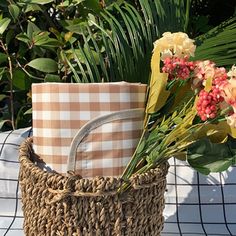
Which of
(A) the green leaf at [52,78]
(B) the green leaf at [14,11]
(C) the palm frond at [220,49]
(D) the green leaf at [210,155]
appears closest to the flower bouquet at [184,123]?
(D) the green leaf at [210,155]

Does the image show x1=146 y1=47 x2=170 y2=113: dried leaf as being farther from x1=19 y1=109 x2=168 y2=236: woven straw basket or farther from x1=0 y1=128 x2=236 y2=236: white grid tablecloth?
x1=0 y1=128 x2=236 y2=236: white grid tablecloth

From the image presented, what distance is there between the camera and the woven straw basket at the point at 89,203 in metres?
0.79

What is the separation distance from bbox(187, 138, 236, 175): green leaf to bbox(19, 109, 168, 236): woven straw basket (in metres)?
0.07

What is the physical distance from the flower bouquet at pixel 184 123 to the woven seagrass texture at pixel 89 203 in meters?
0.02

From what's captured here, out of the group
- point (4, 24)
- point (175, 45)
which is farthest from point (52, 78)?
point (175, 45)

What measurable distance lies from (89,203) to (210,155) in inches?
8.1

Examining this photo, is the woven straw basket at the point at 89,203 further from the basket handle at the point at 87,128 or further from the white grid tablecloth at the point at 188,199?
the white grid tablecloth at the point at 188,199

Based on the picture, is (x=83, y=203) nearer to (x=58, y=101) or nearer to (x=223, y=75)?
(x=58, y=101)

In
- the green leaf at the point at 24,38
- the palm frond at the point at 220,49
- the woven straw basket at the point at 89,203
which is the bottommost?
the woven straw basket at the point at 89,203

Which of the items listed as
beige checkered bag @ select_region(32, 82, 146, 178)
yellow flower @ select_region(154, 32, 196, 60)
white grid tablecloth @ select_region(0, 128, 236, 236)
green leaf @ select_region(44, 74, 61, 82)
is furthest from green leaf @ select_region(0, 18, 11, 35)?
yellow flower @ select_region(154, 32, 196, 60)

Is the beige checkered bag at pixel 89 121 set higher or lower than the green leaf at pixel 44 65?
lower

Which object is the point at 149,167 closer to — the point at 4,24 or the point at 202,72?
the point at 202,72

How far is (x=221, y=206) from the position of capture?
1.17 m

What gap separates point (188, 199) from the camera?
1177 mm
